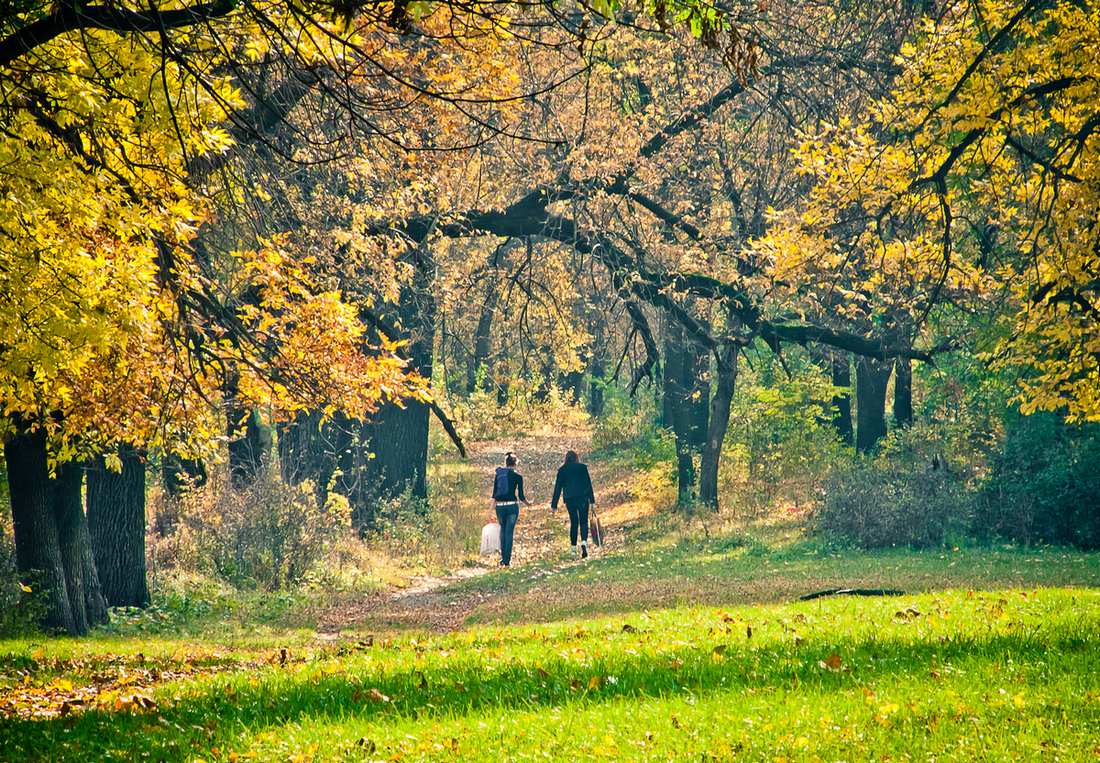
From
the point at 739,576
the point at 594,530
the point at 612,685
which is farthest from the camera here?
the point at 594,530

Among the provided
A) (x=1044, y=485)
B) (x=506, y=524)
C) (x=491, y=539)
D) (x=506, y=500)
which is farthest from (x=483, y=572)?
(x=1044, y=485)

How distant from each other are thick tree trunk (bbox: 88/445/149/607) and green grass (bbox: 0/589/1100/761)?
6373 millimetres

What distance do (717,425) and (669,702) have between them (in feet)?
61.2

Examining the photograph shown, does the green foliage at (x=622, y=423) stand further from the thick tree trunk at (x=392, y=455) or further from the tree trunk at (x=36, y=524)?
the tree trunk at (x=36, y=524)

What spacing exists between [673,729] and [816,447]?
22.1 meters

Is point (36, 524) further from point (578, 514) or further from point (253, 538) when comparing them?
point (578, 514)

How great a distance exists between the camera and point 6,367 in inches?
337

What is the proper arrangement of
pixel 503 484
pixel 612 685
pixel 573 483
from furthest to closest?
1. pixel 573 483
2. pixel 503 484
3. pixel 612 685

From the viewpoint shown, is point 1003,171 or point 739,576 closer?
point 1003,171

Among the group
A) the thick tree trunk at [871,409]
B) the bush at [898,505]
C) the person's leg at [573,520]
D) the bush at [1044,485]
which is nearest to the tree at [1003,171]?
the bush at [1044,485]

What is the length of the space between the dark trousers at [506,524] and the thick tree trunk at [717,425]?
5662mm

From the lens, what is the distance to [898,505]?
65.8 feet

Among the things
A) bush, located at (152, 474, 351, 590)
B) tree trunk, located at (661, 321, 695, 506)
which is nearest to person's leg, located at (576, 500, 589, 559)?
tree trunk, located at (661, 321, 695, 506)

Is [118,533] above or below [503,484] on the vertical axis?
below
